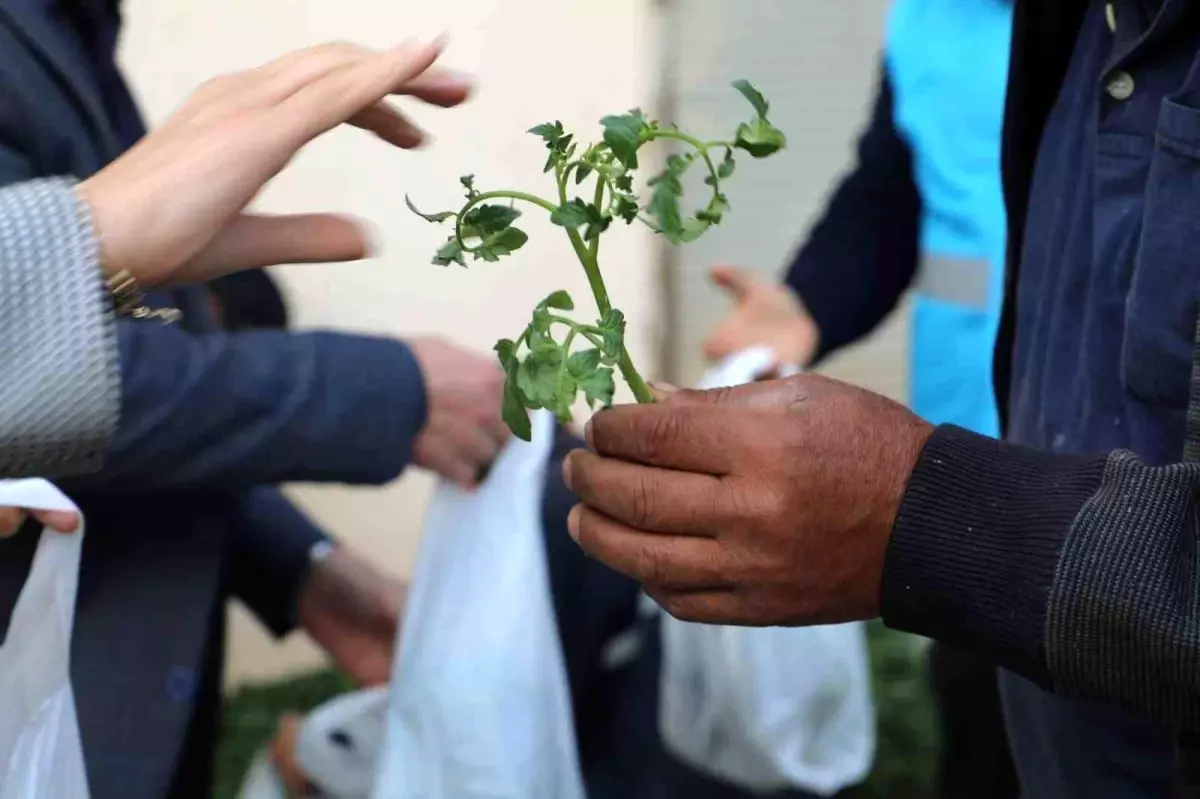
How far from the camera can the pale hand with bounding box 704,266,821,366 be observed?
1209 mm

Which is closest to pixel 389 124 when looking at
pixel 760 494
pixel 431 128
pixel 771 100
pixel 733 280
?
pixel 760 494

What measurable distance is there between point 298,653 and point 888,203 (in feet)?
3.71

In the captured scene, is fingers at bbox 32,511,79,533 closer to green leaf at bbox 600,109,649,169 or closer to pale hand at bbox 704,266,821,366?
green leaf at bbox 600,109,649,169

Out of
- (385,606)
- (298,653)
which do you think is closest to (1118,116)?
(385,606)

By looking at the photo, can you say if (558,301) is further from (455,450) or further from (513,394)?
(455,450)

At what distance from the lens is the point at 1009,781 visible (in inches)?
48.1

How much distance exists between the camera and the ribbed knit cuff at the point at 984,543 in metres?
0.54

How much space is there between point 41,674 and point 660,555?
343mm

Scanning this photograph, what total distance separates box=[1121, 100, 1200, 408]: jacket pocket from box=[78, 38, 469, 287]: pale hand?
362 mm

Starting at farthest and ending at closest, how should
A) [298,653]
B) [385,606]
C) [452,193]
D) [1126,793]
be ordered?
[298,653], [452,193], [385,606], [1126,793]

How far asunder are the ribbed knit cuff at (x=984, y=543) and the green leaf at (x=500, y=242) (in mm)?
212

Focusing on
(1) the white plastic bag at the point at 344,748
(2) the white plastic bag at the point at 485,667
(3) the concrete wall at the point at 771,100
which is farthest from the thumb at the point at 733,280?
(3) the concrete wall at the point at 771,100

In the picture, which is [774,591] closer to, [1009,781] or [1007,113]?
[1007,113]

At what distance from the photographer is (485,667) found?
878mm
